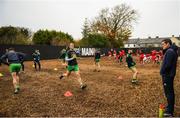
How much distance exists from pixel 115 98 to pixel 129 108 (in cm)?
138

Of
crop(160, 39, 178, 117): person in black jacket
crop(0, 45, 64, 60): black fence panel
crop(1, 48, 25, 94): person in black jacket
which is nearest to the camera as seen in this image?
crop(160, 39, 178, 117): person in black jacket

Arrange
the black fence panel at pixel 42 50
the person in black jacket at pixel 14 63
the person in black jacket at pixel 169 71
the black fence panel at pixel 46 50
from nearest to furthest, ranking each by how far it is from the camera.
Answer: the person in black jacket at pixel 169 71
the person in black jacket at pixel 14 63
the black fence panel at pixel 46 50
the black fence panel at pixel 42 50

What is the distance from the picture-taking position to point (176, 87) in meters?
11.2

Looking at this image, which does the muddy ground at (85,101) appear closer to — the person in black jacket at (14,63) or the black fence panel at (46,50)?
the person in black jacket at (14,63)

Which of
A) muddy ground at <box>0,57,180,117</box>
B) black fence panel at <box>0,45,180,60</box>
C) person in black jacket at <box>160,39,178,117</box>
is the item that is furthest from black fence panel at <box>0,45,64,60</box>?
person in black jacket at <box>160,39,178,117</box>

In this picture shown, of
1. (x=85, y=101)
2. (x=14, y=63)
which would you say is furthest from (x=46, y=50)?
(x=85, y=101)

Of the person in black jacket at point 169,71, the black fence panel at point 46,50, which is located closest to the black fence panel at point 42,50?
the black fence panel at point 46,50

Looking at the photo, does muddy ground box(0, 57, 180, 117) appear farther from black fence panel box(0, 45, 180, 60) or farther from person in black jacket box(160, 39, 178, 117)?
black fence panel box(0, 45, 180, 60)

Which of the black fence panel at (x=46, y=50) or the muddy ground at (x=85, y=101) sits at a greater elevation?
the black fence panel at (x=46, y=50)

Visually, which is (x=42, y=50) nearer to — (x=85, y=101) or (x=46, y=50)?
(x=46, y=50)

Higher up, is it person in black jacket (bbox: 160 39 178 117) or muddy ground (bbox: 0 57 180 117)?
person in black jacket (bbox: 160 39 178 117)

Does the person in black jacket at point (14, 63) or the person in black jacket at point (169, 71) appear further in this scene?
the person in black jacket at point (14, 63)

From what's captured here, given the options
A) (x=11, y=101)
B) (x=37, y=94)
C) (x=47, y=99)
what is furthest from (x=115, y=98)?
(x=11, y=101)

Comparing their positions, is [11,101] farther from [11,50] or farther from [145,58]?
[145,58]
